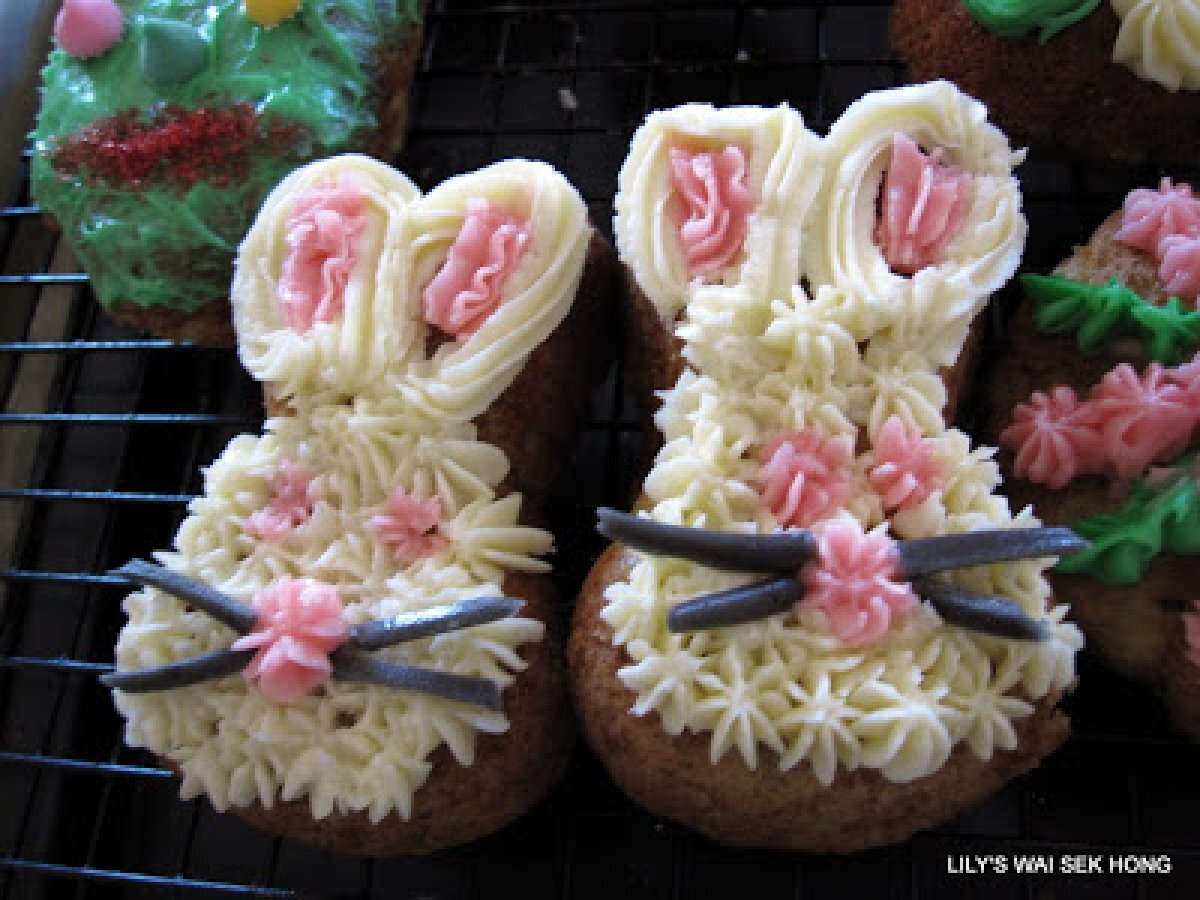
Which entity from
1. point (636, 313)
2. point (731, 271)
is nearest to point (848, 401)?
point (731, 271)

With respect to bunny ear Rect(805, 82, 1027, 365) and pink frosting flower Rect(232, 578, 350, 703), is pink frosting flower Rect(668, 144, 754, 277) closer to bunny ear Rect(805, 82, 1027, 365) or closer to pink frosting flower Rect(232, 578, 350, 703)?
bunny ear Rect(805, 82, 1027, 365)

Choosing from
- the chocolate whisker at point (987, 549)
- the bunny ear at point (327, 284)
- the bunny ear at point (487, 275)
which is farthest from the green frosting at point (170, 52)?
the chocolate whisker at point (987, 549)

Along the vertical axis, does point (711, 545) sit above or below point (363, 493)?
above

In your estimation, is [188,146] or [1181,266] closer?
[1181,266]

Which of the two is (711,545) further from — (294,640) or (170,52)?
(170,52)

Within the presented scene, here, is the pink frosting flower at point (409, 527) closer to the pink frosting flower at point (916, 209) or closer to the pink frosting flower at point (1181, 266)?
the pink frosting flower at point (916, 209)

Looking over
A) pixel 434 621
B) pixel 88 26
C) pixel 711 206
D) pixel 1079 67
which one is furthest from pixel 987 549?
pixel 88 26

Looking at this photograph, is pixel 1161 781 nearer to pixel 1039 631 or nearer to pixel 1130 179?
pixel 1039 631
